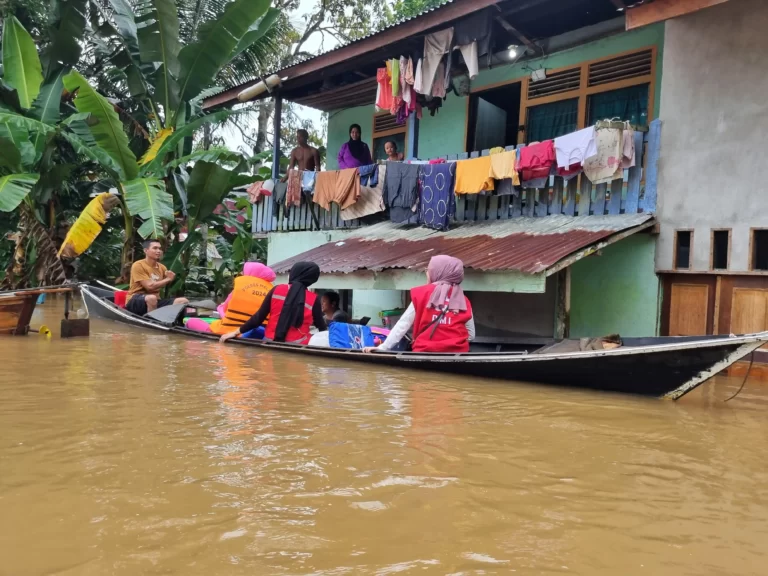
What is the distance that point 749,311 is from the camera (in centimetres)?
668

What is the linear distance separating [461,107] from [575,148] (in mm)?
3435

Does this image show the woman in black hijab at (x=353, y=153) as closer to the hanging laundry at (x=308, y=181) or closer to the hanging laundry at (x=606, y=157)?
the hanging laundry at (x=308, y=181)

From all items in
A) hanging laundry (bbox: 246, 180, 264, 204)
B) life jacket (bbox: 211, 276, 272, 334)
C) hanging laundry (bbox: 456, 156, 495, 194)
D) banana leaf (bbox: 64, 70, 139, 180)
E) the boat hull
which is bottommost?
the boat hull

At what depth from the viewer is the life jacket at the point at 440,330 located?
21.0 feet

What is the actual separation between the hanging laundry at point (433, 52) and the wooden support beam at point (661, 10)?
284 centimetres

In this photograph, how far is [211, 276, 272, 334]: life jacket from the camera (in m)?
7.67

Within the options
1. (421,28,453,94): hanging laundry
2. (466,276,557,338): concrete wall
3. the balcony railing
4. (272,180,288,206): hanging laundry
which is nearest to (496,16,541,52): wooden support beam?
(421,28,453,94): hanging laundry

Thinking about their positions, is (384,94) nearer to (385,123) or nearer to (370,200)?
(370,200)

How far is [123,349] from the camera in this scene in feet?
25.3

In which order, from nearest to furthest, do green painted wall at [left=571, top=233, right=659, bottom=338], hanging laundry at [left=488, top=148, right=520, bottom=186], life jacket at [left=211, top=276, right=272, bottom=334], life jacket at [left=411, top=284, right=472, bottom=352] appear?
life jacket at [left=411, top=284, right=472, bottom=352]
green painted wall at [left=571, top=233, right=659, bottom=338]
life jacket at [left=211, top=276, right=272, bottom=334]
hanging laundry at [left=488, top=148, right=520, bottom=186]

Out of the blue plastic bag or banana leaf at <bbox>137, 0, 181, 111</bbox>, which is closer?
the blue plastic bag

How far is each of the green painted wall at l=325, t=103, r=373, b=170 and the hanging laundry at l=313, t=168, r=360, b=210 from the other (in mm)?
1854

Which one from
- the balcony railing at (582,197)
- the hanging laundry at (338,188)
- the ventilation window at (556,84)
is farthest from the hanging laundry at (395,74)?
the ventilation window at (556,84)

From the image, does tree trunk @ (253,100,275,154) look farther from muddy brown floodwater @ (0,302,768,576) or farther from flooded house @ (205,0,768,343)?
muddy brown floodwater @ (0,302,768,576)
